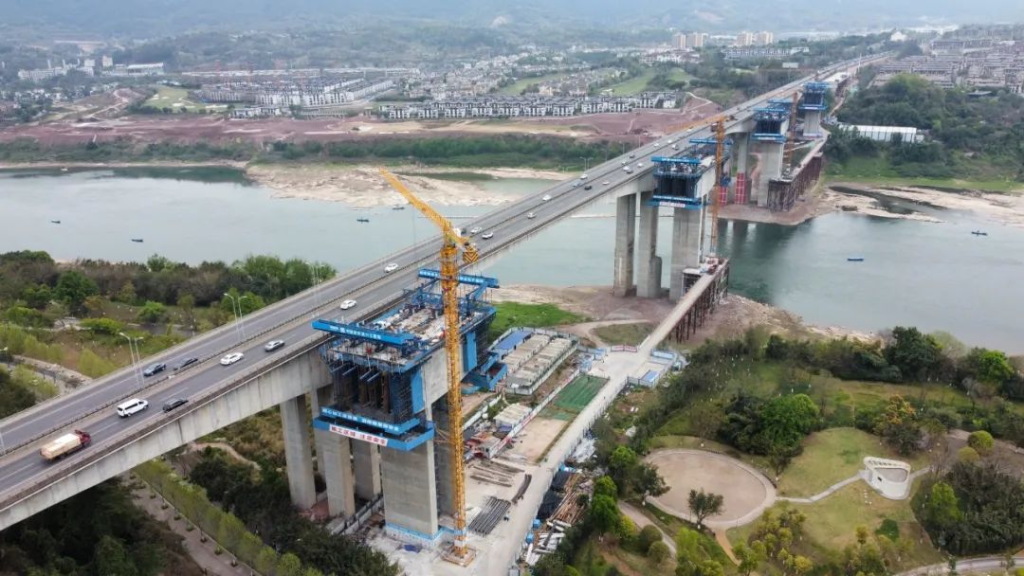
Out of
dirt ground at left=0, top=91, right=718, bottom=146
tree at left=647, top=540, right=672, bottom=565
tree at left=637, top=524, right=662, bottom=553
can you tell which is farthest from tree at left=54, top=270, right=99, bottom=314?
dirt ground at left=0, top=91, right=718, bottom=146

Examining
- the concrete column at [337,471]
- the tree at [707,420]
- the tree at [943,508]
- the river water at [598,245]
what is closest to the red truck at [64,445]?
the concrete column at [337,471]

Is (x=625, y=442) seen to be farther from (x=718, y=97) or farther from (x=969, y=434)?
(x=718, y=97)

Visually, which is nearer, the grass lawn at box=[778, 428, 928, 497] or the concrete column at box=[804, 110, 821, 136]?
the grass lawn at box=[778, 428, 928, 497]

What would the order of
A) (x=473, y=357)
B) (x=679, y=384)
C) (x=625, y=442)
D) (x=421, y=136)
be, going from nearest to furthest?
(x=473, y=357) < (x=625, y=442) < (x=679, y=384) < (x=421, y=136)

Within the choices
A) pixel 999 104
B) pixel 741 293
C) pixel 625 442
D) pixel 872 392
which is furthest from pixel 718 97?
pixel 625 442

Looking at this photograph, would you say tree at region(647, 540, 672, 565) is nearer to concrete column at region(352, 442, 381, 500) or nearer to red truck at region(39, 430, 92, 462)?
concrete column at region(352, 442, 381, 500)

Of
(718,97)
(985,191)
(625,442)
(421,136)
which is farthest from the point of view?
(718,97)
